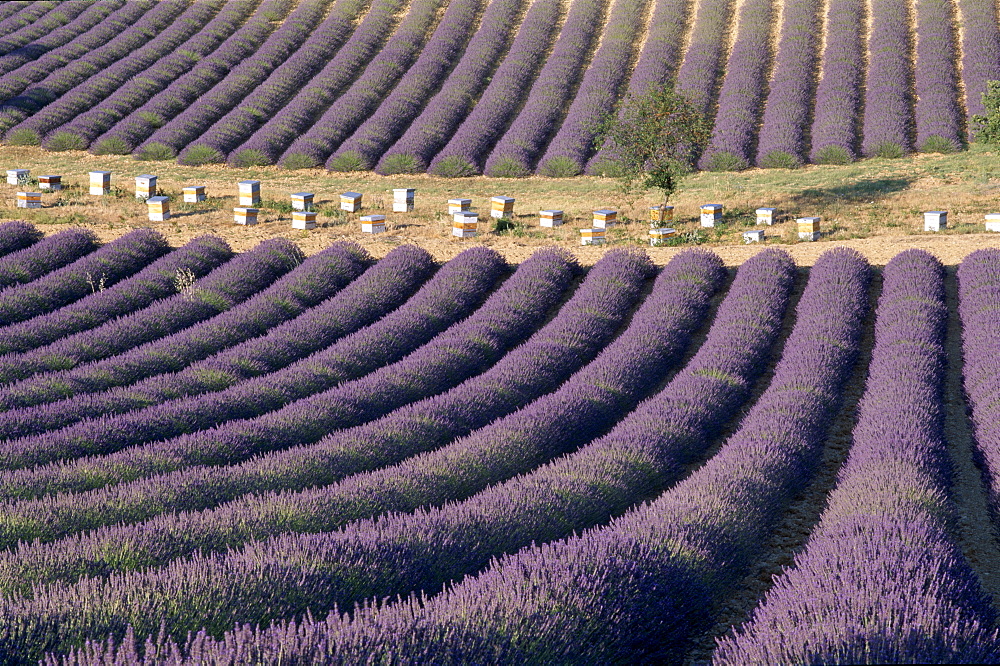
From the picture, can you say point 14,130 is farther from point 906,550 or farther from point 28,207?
point 906,550

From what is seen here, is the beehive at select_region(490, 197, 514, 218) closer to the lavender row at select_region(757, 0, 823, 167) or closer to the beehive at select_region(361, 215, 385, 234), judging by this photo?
the beehive at select_region(361, 215, 385, 234)

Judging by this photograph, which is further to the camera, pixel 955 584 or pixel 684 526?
pixel 684 526

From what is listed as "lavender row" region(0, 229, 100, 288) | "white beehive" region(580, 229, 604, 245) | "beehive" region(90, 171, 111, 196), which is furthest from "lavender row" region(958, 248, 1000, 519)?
"beehive" region(90, 171, 111, 196)

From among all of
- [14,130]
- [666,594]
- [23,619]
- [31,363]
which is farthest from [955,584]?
[14,130]

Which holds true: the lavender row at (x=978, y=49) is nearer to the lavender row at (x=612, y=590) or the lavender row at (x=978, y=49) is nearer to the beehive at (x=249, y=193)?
the beehive at (x=249, y=193)

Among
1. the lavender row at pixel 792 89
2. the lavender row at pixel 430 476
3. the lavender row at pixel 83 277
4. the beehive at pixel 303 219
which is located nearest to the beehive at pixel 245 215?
the beehive at pixel 303 219

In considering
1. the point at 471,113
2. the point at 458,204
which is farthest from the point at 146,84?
the point at 458,204
